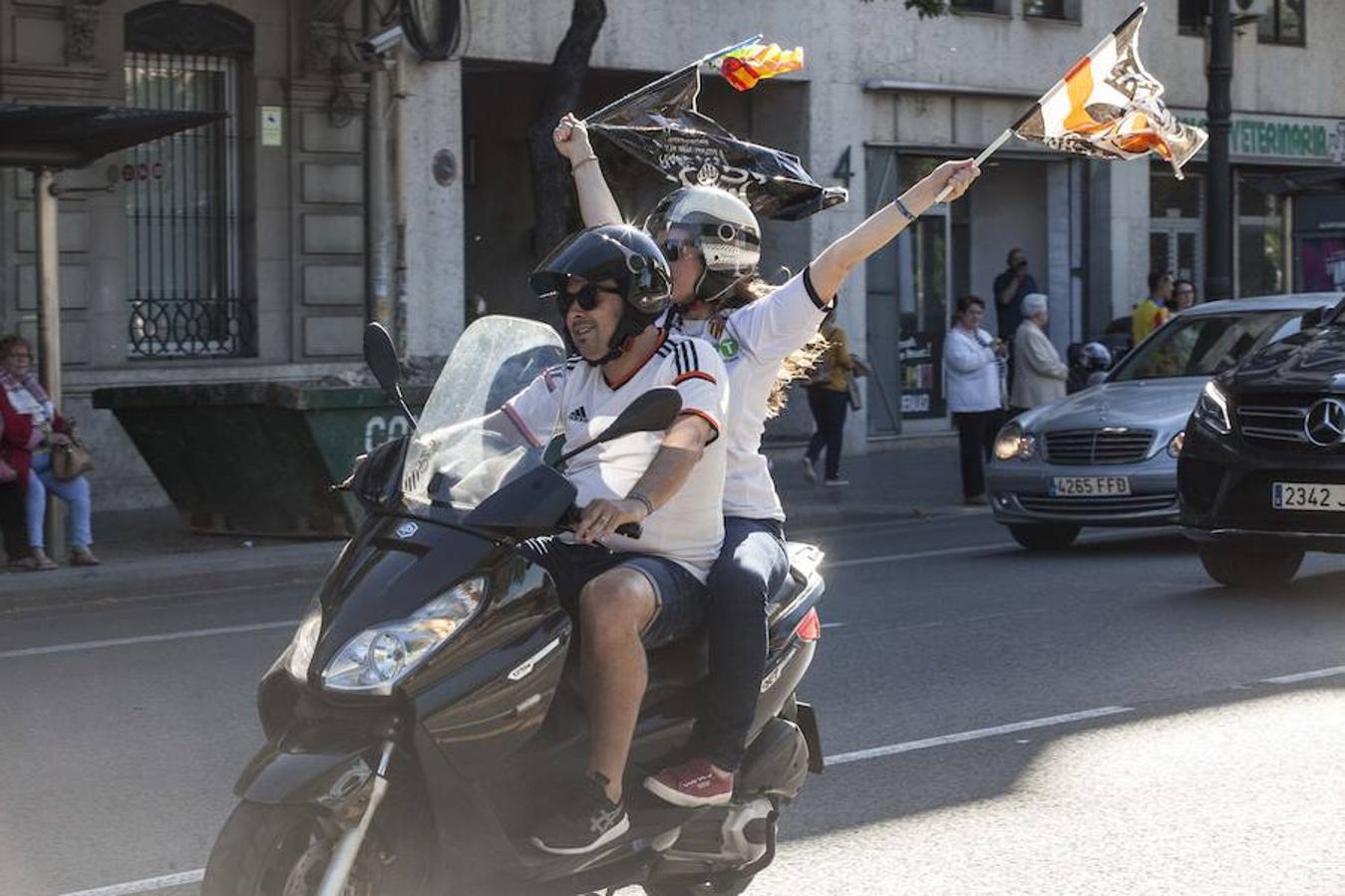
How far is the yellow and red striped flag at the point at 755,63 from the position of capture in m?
6.64

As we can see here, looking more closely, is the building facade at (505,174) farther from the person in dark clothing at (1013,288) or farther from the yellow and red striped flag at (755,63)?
the yellow and red striped flag at (755,63)

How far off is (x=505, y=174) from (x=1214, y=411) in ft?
43.9

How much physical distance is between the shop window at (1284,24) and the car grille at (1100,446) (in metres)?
17.7

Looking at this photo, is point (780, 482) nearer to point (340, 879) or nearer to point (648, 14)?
point (648, 14)

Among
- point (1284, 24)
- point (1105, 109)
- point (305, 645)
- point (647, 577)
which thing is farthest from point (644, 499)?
point (1284, 24)

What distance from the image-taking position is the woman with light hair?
60.1 feet

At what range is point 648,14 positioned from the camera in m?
22.3

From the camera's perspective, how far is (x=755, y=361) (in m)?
5.48

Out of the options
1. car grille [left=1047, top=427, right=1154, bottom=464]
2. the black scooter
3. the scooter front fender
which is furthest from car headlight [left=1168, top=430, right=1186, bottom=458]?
the scooter front fender

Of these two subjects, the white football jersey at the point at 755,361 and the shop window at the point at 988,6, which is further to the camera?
the shop window at the point at 988,6

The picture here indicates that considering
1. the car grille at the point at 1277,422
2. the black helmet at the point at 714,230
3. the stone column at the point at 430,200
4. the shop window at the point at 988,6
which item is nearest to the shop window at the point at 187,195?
the stone column at the point at 430,200

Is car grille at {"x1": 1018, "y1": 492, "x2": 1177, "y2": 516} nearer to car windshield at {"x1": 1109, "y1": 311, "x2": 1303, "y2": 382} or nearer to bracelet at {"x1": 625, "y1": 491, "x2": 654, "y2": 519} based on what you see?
car windshield at {"x1": 1109, "y1": 311, "x2": 1303, "y2": 382}

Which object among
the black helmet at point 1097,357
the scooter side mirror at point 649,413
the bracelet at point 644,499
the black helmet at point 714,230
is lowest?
the bracelet at point 644,499

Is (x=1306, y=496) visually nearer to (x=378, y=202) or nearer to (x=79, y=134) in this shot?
(x=79, y=134)
